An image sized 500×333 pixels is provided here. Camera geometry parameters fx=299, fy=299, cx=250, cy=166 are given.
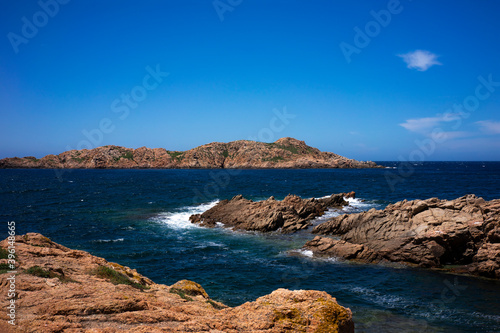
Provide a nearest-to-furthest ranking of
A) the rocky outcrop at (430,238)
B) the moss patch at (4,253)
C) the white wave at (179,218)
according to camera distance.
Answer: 1. the moss patch at (4,253)
2. the rocky outcrop at (430,238)
3. the white wave at (179,218)

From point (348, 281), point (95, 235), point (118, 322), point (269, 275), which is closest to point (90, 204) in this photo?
point (95, 235)

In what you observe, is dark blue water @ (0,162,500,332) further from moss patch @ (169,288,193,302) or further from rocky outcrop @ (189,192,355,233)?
moss patch @ (169,288,193,302)

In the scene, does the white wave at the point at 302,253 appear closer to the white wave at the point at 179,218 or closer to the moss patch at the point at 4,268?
the white wave at the point at 179,218

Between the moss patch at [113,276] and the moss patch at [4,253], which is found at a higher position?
the moss patch at [4,253]

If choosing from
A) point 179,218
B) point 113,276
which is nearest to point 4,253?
point 113,276

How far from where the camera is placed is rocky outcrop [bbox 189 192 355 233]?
41219mm

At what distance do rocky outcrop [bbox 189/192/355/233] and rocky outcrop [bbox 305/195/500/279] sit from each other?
902 centimetres

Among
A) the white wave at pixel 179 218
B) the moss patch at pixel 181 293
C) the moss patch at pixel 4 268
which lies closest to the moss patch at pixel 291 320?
the moss patch at pixel 181 293

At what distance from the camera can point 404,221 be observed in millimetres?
31922

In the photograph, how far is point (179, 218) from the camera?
49.1 m

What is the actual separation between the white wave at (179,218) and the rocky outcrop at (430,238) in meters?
20.2

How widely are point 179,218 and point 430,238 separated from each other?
117 feet

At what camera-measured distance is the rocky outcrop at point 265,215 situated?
135ft

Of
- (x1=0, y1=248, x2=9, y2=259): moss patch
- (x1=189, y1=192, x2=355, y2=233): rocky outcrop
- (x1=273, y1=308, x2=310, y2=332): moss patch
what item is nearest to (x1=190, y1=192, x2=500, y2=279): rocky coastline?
(x1=189, y1=192, x2=355, y2=233): rocky outcrop
